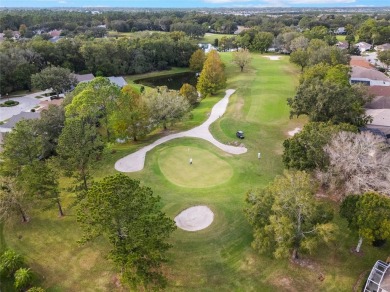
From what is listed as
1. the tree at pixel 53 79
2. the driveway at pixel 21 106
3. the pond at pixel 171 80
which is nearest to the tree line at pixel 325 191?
the pond at pixel 171 80

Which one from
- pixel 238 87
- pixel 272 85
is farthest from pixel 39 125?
pixel 272 85

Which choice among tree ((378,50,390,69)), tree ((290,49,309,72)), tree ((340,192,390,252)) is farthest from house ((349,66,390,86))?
tree ((340,192,390,252))

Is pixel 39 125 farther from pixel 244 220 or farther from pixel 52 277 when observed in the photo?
pixel 244 220

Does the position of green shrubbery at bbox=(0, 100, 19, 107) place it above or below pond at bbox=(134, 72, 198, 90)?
above

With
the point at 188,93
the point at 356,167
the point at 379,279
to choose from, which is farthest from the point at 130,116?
the point at 379,279

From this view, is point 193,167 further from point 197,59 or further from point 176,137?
point 197,59

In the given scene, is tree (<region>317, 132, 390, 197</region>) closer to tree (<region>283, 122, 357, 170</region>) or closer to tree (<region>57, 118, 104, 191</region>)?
tree (<region>283, 122, 357, 170</region>)
